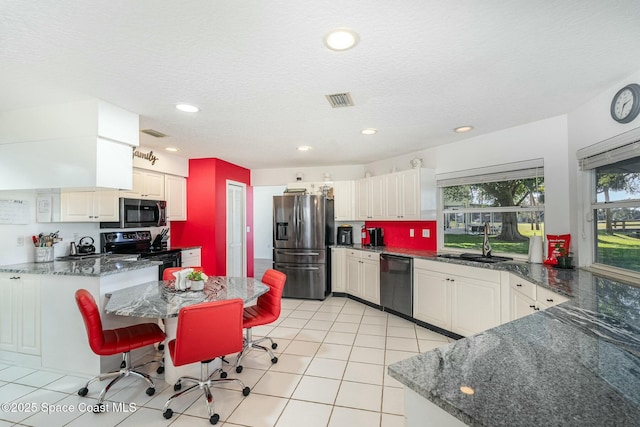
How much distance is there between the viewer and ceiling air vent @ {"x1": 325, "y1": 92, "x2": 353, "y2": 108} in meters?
2.40

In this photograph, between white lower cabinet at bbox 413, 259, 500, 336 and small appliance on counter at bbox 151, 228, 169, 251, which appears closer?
white lower cabinet at bbox 413, 259, 500, 336

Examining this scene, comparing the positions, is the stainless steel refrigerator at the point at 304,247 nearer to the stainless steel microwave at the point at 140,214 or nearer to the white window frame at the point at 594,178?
the stainless steel microwave at the point at 140,214

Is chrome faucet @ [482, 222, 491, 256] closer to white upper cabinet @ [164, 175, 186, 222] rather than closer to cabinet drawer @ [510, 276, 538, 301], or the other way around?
cabinet drawer @ [510, 276, 538, 301]

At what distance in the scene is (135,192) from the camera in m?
4.09

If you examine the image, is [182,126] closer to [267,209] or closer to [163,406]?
[163,406]

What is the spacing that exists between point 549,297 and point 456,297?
1150mm

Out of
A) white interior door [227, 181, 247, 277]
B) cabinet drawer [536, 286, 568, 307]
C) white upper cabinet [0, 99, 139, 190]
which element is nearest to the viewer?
cabinet drawer [536, 286, 568, 307]

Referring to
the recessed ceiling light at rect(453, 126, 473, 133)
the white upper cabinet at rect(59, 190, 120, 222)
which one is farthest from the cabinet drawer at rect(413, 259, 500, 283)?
the white upper cabinet at rect(59, 190, 120, 222)

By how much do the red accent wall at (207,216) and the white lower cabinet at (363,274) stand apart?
2126 mm

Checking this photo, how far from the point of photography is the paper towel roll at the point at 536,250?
2.99m

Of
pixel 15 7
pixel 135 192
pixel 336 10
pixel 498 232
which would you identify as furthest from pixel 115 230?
pixel 498 232

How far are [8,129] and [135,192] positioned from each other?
148 cm

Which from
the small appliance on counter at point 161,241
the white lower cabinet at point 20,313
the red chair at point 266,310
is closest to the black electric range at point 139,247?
the small appliance on counter at point 161,241

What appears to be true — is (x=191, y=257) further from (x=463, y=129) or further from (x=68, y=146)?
(x=463, y=129)
